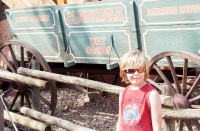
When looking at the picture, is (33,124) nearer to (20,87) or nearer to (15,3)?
(20,87)

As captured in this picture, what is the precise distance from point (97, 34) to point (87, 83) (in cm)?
98

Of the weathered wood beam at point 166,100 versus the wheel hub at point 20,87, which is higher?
the weathered wood beam at point 166,100

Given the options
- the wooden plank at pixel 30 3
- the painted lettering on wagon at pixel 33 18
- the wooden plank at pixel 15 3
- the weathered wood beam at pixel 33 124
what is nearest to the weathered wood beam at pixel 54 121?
the weathered wood beam at pixel 33 124

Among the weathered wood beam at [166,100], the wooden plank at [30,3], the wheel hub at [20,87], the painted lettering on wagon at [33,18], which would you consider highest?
the wooden plank at [30,3]

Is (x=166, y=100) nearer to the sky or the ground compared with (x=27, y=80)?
nearer to the sky

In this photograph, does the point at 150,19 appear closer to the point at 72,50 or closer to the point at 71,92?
the point at 72,50

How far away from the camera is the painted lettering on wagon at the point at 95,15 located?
4340mm

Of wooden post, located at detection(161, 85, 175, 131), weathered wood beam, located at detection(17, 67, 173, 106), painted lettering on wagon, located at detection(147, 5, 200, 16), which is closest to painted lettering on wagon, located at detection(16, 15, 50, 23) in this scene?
weathered wood beam, located at detection(17, 67, 173, 106)

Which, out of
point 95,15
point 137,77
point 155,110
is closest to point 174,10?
point 95,15

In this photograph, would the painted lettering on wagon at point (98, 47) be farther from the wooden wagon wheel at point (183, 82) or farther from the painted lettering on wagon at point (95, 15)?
the wooden wagon wheel at point (183, 82)

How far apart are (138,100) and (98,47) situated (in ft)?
7.84

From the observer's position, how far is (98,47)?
Answer: 15.5 feet

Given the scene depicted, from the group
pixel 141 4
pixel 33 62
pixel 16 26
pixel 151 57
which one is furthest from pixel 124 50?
pixel 16 26

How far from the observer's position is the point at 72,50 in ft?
16.5
